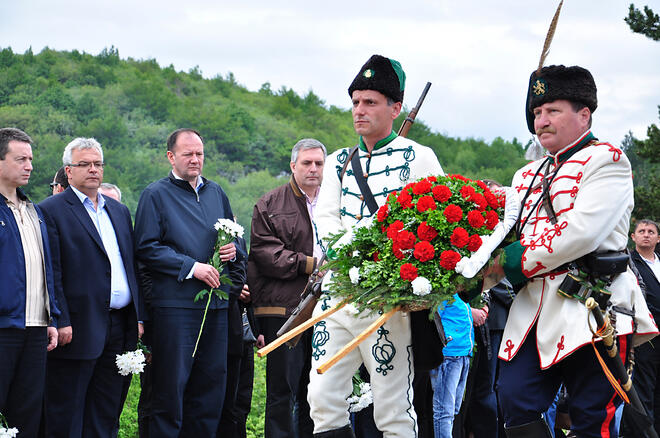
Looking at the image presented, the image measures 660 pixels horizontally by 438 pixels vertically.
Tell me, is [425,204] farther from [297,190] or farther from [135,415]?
[135,415]

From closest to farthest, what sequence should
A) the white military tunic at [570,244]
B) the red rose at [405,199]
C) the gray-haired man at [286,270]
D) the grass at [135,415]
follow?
1. the white military tunic at [570,244]
2. the red rose at [405,199]
3. the gray-haired man at [286,270]
4. the grass at [135,415]

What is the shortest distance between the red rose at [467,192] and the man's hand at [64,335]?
3.14 m

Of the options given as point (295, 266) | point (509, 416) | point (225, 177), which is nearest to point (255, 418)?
point (295, 266)

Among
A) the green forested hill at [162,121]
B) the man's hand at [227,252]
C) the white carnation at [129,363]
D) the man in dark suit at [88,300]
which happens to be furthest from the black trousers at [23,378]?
the green forested hill at [162,121]

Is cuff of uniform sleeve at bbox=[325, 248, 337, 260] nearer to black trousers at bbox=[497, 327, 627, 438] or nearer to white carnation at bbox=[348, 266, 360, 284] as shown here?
white carnation at bbox=[348, 266, 360, 284]

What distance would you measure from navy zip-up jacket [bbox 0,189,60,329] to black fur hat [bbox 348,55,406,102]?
2545 mm

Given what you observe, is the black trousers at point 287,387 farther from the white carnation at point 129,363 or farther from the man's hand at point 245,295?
the white carnation at point 129,363

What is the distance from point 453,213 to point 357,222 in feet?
2.45

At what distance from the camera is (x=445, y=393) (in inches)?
255

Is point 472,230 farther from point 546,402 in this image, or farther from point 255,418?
point 255,418

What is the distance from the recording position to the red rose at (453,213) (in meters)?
4.30

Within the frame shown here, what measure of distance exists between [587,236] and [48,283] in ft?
12.2

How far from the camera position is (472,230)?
4367mm

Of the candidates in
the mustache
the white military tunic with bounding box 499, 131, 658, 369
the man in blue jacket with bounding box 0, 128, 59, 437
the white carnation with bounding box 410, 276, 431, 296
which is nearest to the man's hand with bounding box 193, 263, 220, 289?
the man in blue jacket with bounding box 0, 128, 59, 437
